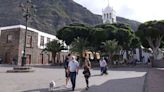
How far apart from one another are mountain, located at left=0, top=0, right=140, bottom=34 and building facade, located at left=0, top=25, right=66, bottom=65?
154 ft

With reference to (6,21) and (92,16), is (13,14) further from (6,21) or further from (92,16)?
(92,16)

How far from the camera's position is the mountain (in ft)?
346

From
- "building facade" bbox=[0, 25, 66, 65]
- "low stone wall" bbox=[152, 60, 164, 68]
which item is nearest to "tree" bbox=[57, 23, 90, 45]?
"building facade" bbox=[0, 25, 66, 65]

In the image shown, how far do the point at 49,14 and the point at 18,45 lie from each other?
76.7m

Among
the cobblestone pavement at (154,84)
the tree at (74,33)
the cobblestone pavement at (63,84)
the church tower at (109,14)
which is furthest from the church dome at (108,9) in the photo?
the cobblestone pavement at (63,84)

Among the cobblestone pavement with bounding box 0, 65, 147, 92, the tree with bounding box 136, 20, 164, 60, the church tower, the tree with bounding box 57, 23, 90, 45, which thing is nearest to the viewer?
the cobblestone pavement with bounding box 0, 65, 147, 92

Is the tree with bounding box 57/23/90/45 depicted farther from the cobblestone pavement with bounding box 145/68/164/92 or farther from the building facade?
the cobblestone pavement with bounding box 145/68/164/92

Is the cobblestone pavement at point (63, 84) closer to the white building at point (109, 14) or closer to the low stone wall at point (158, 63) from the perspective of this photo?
the low stone wall at point (158, 63)

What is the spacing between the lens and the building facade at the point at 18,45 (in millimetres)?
47969

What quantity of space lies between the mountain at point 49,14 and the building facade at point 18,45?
154ft

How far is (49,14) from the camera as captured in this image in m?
123

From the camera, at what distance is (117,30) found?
49812mm

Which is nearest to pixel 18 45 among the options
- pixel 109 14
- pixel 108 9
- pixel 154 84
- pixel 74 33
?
pixel 74 33

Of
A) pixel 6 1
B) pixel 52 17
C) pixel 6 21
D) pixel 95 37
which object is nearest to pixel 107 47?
pixel 95 37
